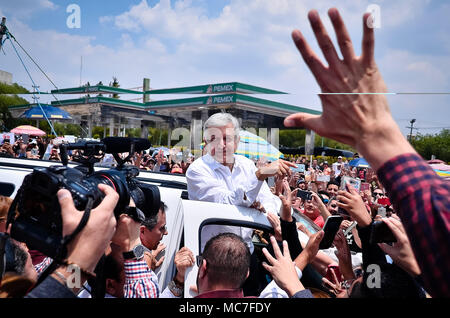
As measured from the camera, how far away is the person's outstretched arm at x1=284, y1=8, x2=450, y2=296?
2.37 ft

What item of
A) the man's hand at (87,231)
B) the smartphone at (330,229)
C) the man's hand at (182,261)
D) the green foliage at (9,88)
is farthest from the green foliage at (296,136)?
the green foliage at (9,88)

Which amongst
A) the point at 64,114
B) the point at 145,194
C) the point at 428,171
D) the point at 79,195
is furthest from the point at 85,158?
the point at 64,114

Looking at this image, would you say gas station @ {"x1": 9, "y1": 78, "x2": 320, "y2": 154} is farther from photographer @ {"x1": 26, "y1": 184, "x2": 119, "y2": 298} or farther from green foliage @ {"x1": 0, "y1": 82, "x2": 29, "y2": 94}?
green foliage @ {"x1": 0, "y1": 82, "x2": 29, "y2": 94}

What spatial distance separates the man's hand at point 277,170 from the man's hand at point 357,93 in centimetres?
124

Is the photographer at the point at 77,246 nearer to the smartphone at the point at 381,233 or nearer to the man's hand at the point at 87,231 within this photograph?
the man's hand at the point at 87,231

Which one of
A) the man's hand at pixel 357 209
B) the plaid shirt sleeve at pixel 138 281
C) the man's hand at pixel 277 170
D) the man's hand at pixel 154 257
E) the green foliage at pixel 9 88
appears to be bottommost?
the man's hand at pixel 154 257

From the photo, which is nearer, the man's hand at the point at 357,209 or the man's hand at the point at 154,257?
the man's hand at the point at 357,209

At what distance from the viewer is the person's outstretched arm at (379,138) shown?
2.37 ft

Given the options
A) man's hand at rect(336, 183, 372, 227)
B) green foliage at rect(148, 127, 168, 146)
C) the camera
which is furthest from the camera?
green foliage at rect(148, 127, 168, 146)

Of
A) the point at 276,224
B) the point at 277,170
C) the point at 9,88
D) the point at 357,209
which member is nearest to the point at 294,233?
the point at 276,224

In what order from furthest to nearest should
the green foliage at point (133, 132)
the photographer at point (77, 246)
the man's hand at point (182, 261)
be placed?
the green foliage at point (133, 132)
the man's hand at point (182, 261)
the photographer at point (77, 246)

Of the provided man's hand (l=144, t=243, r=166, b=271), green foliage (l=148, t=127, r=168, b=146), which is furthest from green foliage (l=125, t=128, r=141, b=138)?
man's hand (l=144, t=243, r=166, b=271)

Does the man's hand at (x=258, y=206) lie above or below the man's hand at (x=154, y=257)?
above

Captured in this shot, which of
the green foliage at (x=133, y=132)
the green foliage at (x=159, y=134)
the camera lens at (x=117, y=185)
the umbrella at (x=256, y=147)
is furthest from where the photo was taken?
the green foliage at (x=133, y=132)
